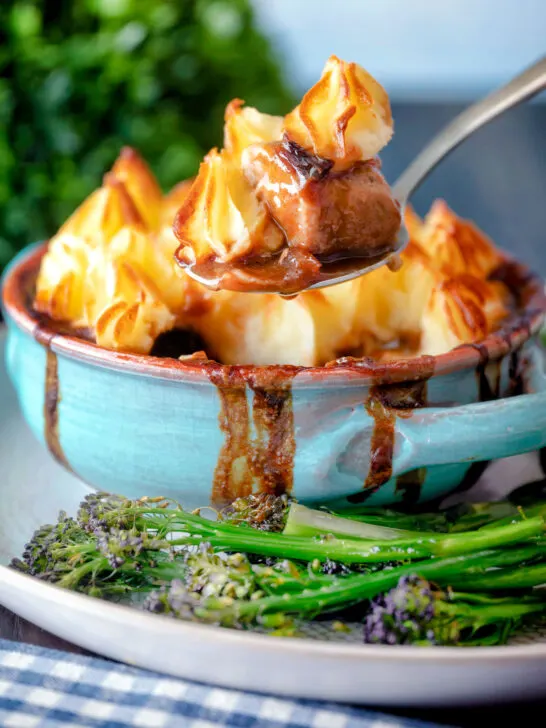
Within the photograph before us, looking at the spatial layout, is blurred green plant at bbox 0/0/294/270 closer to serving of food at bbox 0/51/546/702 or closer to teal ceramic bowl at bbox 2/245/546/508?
serving of food at bbox 0/51/546/702

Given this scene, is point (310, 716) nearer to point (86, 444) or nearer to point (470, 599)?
point (470, 599)

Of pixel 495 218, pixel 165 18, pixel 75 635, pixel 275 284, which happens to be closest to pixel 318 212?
pixel 275 284

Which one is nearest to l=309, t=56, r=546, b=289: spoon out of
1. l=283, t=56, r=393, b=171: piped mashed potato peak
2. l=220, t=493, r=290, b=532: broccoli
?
l=283, t=56, r=393, b=171: piped mashed potato peak

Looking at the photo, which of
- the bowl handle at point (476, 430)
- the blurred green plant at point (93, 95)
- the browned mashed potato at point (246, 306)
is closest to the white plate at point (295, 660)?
the bowl handle at point (476, 430)

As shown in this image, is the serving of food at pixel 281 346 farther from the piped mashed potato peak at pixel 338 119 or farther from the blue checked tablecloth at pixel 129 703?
the blue checked tablecloth at pixel 129 703

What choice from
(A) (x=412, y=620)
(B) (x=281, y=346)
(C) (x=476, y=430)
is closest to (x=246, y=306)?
(B) (x=281, y=346)

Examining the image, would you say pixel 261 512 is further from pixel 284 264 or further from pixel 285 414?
pixel 284 264
